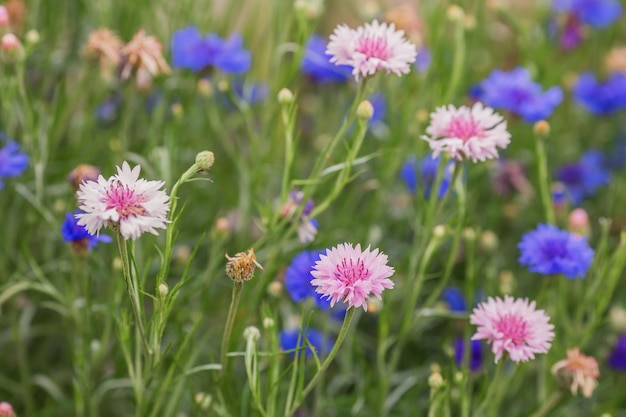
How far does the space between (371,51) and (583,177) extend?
2.01 feet

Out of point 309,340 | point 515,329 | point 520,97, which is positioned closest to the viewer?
point 515,329

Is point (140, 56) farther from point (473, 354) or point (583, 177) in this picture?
point (583, 177)

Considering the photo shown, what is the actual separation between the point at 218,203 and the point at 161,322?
47 centimetres

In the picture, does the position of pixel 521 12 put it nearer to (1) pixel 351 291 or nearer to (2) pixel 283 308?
(2) pixel 283 308

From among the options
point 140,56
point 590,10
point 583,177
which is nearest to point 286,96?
point 140,56

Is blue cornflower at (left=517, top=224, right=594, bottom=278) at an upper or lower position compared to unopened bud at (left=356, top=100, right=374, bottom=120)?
lower

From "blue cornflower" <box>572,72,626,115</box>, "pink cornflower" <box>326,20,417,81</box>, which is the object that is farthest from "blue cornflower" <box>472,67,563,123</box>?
"pink cornflower" <box>326,20,417,81</box>

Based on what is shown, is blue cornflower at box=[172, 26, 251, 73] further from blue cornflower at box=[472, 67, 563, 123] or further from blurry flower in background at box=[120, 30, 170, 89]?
blue cornflower at box=[472, 67, 563, 123]

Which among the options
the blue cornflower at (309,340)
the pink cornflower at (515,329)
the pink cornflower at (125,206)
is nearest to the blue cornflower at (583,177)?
the blue cornflower at (309,340)

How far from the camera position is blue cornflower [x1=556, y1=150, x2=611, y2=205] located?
121 cm

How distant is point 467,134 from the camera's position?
28.0 inches

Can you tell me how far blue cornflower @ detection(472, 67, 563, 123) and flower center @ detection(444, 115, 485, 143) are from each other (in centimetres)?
30

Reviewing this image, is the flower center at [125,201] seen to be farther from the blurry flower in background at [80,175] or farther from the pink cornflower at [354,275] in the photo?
the blurry flower in background at [80,175]

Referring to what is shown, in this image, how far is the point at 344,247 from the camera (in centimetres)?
60
